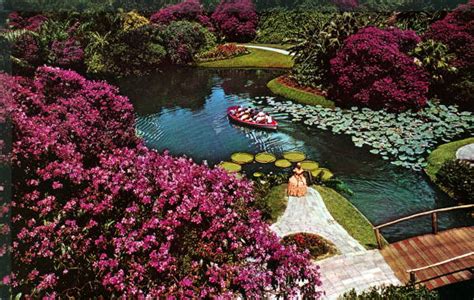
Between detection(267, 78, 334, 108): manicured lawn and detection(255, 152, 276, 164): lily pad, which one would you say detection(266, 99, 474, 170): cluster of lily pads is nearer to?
detection(267, 78, 334, 108): manicured lawn

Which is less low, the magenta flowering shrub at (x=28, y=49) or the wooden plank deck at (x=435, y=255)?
the magenta flowering shrub at (x=28, y=49)

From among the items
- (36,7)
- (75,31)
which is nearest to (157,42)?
(75,31)

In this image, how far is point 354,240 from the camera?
1252 cm

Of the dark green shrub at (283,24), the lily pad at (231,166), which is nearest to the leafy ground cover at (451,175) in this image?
the lily pad at (231,166)

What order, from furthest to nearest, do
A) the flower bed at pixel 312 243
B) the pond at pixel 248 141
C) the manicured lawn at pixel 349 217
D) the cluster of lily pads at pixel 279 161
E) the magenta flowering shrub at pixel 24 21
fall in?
the cluster of lily pads at pixel 279 161 → the pond at pixel 248 141 → the magenta flowering shrub at pixel 24 21 → the manicured lawn at pixel 349 217 → the flower bed at pixel 312 243

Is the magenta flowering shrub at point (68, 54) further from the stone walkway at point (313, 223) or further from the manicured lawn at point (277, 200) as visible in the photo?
the stone walkway at point (313, 223)

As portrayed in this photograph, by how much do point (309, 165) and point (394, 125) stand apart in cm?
510

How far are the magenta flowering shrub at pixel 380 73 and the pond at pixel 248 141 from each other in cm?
317

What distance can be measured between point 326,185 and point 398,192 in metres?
2.41

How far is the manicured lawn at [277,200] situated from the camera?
13688mm

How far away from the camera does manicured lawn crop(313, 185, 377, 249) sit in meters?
12.6

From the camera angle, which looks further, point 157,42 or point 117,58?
point 157,42

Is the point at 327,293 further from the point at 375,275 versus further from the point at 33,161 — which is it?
the point at 33,161

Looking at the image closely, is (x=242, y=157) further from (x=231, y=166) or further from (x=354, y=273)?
(x=354, y=273)
